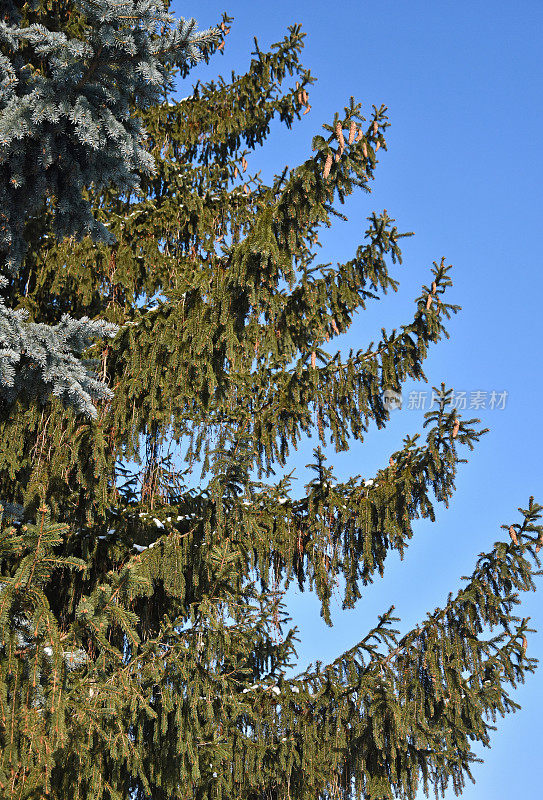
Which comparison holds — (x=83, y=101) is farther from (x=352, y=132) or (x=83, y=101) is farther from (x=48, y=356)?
(x=352, y=132)

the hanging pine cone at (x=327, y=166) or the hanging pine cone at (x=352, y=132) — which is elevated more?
the hanging pine cone at (x=352, y=132)

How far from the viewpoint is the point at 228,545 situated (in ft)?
20.5

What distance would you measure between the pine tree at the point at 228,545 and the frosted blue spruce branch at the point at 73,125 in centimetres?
62

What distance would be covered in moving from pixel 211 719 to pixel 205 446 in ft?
7.20

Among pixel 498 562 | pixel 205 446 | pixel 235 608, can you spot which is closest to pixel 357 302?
pixel 205 446

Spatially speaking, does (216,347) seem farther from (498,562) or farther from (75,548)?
(498,562)

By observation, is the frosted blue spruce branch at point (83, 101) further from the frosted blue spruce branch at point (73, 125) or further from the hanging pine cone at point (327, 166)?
the hanging pine cone at point (327, 166)

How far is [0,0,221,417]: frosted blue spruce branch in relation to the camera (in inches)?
175

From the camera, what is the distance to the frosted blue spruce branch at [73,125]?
4453 millimetres

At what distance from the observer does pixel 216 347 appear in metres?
5.62

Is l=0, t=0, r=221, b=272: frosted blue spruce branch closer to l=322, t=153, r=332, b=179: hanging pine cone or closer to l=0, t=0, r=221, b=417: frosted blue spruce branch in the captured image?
l=0, t=0, r=221, b=417: frosted blue spruce branch

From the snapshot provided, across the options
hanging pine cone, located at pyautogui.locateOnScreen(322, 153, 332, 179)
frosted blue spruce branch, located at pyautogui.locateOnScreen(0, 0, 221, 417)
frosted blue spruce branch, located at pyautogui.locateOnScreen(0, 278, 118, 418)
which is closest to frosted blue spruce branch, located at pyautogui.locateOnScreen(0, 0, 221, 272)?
frosted blue spruce branch, located at pyautogui.locateOnScreen(0, 0, 221, 417)

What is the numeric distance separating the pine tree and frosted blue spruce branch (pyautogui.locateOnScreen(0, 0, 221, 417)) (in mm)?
619

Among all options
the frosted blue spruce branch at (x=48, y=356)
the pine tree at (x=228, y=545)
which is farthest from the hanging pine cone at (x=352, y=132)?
the frosted blue spruce branch at (x=48, y=356)
